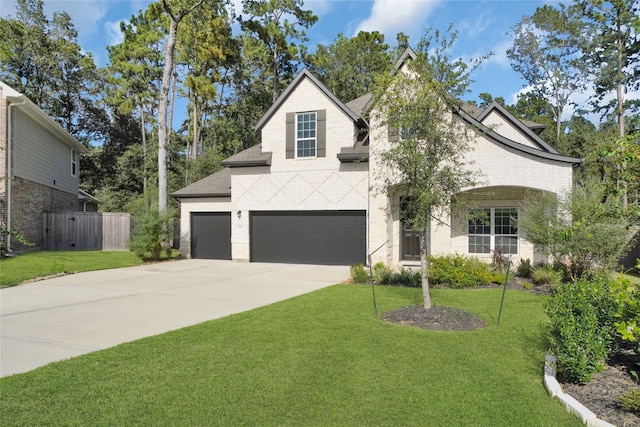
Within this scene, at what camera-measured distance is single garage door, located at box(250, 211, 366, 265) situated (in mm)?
15891

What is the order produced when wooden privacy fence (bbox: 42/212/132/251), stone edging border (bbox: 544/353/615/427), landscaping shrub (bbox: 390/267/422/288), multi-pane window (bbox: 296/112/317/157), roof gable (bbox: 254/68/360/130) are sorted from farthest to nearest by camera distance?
wooden privacy fence (bbox: 42/212/132/251) → multi-pane window (bbox: 296/112/317/157) → roof gable (bbox: 254/68/360/130) → landscaping shrub (bbox: 390/267/422/288) → stone edging border (bbox: 544/353/615/427)

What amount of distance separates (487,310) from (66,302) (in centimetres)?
880

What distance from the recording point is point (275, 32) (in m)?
31.8

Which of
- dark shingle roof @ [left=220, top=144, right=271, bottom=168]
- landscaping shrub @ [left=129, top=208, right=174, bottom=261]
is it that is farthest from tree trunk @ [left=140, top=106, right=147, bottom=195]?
dark shingle roof @ [left=220, top=144, right=271, bottom=168]

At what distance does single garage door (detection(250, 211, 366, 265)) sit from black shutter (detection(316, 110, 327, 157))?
244cm

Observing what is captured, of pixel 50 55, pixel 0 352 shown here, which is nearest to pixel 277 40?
pixel 50 55

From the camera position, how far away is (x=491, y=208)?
578 inches

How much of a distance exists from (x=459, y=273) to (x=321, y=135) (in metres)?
7.91

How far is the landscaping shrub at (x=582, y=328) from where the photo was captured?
4219 mm

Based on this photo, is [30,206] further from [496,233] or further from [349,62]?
[349,62]

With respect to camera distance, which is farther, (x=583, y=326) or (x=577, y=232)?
(x=577, y=232)

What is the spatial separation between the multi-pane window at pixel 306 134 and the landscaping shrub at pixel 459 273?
7121mm

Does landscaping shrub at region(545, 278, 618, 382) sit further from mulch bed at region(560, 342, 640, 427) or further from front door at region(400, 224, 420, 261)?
front door at region(400, 224, 420, 261)

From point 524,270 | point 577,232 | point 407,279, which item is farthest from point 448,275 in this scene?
point 577,232
